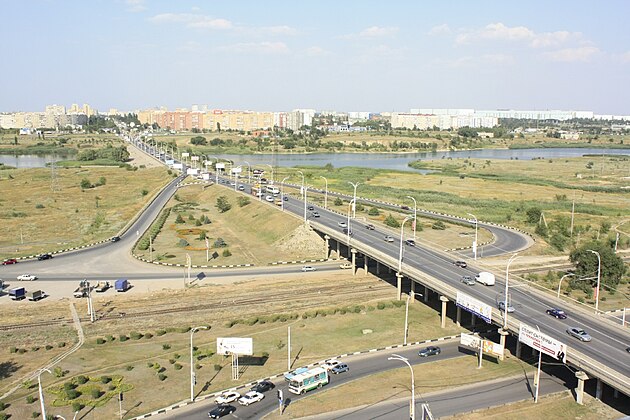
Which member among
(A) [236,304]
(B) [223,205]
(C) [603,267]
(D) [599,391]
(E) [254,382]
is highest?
(B) [223,205]

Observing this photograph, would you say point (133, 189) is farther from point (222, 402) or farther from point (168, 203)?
point (222, 402)

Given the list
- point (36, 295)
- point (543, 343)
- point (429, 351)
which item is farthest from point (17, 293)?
point (543, 343)

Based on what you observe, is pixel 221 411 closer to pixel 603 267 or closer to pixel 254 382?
pixel 254 382

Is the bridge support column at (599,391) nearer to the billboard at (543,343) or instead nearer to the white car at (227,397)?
the billboard at (543,343)

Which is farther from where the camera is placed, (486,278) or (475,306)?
(486,278)

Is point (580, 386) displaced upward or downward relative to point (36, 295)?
upward

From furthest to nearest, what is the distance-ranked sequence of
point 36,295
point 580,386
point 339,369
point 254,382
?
point 36,295, point 339,369, point 254,382, point 580,386

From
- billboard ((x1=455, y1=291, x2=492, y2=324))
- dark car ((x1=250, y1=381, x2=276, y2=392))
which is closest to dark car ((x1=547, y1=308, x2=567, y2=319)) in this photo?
billboard ((x1=455, y1=291, x2=492, y2=324))
